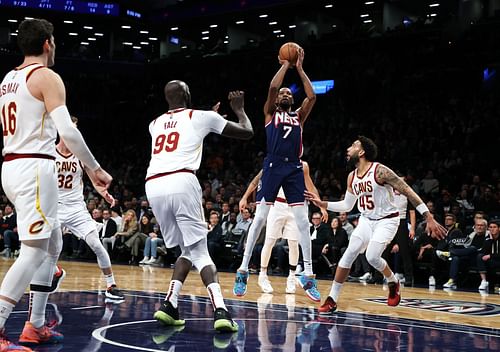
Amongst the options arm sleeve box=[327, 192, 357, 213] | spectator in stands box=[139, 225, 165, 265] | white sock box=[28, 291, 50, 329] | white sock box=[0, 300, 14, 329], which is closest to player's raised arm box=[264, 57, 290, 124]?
arm sleeve box=[327, 192, 357, 213]

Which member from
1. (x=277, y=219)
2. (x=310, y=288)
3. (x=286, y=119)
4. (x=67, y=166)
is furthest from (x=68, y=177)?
(x=277, y=219)

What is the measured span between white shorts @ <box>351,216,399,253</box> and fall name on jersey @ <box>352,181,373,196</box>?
30 centimetres

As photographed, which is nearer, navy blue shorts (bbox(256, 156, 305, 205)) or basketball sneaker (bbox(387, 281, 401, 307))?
basketball sneaker (bbox(387, 281, 401, 307))

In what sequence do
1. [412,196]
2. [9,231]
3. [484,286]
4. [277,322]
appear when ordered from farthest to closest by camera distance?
1. [9,231]
2. [484,286]
3. [412,196]
4. [277,322]

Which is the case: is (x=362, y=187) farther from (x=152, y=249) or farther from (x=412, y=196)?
(x=152, y=249)

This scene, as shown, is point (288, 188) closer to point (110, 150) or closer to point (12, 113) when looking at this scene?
point (12, 113)

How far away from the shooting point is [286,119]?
7.96 m

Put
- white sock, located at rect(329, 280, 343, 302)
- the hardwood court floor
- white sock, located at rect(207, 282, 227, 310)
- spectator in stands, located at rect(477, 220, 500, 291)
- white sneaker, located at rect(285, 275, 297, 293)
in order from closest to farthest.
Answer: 1. the hardwood court floor
2. white sock, located at rect(207, 282, 227, 310)
3. white sock, located at rect(329, 280, 343, 302)
4. white sneaker, located at rect(285, 275, 297, 293)
5. spectator in stands, located at rect(477, 220, 500, 291)

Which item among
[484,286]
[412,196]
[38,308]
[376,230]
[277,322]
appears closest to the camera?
[38,308]

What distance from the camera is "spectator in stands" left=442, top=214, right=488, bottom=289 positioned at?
37.1ft

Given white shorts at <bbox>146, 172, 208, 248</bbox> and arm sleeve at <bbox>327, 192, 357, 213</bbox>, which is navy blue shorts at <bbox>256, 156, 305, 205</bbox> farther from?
white shorts at <bbox>146, 172, 208, 248</bbox>

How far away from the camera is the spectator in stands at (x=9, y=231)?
16.6 meters

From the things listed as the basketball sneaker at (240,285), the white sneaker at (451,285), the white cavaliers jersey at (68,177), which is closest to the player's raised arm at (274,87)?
the basketball sneaker at (240,285)

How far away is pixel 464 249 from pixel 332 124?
35.6ft
